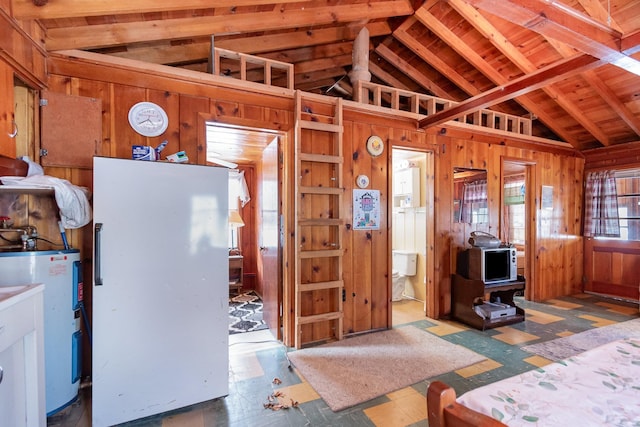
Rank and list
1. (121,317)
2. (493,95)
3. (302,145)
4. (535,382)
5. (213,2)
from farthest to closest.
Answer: (302,145), (493,95), (213,2), (121,317), (535,382)

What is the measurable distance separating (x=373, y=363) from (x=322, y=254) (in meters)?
1.06

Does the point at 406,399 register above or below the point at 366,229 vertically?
below

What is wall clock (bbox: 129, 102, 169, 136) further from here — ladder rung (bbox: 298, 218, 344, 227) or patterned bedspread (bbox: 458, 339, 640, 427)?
patterned bedspread (bbox: 458, 339, 640, 427)

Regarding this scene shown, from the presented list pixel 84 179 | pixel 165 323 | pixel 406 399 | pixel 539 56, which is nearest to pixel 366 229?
pixel 406 399

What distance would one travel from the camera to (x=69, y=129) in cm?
218

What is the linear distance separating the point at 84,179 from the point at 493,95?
349cm

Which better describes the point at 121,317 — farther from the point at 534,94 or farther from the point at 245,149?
the point at 534,94

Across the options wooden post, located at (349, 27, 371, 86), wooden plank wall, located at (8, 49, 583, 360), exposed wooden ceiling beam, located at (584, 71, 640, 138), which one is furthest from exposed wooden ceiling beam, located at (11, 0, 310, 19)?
exposed wooden ceiling beam, located at (584, 71, 640, 138)

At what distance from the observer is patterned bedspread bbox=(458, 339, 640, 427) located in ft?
2.83

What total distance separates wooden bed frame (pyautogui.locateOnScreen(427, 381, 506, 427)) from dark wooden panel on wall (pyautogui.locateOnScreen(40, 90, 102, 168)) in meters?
2.60

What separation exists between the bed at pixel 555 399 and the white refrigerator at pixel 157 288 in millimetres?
1588

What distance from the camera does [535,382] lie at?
3.47 feet

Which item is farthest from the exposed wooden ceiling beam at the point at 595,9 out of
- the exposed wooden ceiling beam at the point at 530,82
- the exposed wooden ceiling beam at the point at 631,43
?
the exposed wooden ceiling beam at the point at 631,43

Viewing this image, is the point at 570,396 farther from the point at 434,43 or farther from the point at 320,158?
the point at 434,43
